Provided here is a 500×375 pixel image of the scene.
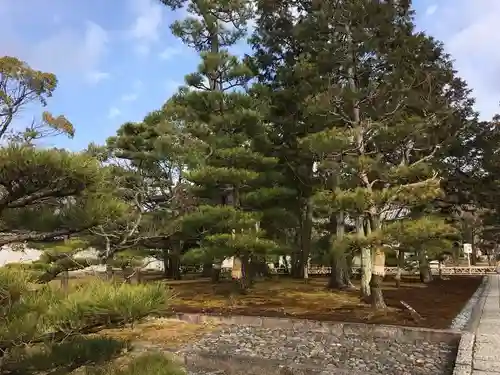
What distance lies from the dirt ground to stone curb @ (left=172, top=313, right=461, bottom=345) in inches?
13.5

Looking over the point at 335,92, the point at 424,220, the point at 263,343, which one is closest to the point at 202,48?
the point at 335,92

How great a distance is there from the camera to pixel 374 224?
7.54 meters

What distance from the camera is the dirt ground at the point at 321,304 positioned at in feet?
23.3

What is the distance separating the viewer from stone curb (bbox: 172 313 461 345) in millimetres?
→ 5840

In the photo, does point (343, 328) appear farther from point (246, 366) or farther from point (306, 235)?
point (306, 235)

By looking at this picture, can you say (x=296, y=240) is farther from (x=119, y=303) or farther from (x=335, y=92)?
(x=119, y=303)

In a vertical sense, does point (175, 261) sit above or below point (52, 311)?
above

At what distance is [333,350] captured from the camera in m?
5.71

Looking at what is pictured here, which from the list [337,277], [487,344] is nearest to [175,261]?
[337,277]

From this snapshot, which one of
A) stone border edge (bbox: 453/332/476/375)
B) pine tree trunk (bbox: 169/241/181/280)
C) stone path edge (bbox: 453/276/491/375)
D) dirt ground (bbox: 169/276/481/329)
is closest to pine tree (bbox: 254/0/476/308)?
dirt ground (bbox: 169/276/481/329)

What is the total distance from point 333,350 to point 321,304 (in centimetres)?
309

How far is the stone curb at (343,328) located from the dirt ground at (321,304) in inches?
13.5

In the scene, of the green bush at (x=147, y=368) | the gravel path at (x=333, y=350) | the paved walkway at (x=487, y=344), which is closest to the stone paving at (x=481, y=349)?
the paved walkway at (x=487, y=344)

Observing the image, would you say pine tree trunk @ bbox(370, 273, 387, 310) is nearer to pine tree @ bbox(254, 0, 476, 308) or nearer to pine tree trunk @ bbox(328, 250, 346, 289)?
pine tree @ bbox(254, 0, 476, 308)
